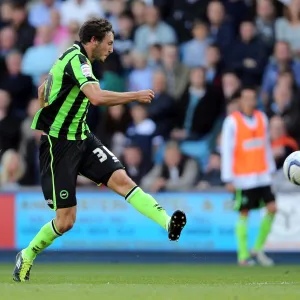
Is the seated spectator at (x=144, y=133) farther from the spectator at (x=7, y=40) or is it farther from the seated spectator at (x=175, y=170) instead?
the spectator at (x=7, y=40)

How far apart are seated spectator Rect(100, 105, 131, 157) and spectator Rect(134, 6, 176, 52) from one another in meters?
1.51

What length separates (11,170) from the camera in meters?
15.5

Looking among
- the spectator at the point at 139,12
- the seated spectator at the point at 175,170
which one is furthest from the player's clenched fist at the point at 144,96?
the spectator at the point at 139,12

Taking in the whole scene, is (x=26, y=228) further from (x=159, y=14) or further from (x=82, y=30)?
(x=82, y=30)

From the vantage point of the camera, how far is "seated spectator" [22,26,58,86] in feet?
57.1

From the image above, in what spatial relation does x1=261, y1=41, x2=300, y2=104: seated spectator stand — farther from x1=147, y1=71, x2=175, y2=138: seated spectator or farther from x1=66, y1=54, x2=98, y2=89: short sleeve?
x1=66, y1=54, x2=98, y2=89: short sleeve

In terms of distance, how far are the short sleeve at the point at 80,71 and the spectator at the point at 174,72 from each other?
7139 millimetres

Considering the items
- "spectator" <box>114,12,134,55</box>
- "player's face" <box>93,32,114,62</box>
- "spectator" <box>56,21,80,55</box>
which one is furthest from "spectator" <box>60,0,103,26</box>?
"player's face" <box>93,32,114,62</box>

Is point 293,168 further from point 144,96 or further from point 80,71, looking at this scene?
point 80,71

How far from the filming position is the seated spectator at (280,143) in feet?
47.9

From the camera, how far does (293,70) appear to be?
15953mm

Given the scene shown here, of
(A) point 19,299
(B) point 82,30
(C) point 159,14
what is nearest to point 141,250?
(C) point 159,14

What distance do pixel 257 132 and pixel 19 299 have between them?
22.2 ft

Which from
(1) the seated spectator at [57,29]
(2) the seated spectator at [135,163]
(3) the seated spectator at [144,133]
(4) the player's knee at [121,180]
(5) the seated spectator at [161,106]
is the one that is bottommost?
(2) the seated spectator at [135,163]
